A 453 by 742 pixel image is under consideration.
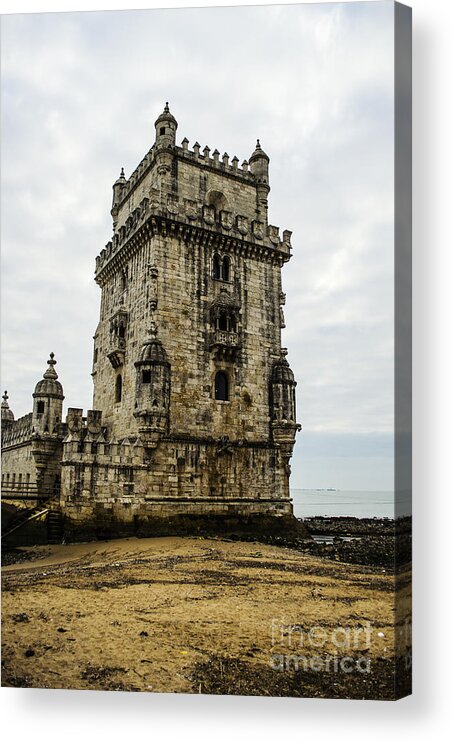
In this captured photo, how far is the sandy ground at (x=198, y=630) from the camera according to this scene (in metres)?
8.77

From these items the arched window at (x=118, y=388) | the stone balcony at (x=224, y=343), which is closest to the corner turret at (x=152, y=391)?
the stone balcony at (x=224, y=343)

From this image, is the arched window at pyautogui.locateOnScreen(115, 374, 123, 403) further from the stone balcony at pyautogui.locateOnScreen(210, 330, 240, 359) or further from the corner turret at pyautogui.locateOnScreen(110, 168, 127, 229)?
the corner turret at pyautogui.locateOnScreen(110, 168, 127, 229)

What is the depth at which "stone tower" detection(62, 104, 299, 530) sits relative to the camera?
17969 mm

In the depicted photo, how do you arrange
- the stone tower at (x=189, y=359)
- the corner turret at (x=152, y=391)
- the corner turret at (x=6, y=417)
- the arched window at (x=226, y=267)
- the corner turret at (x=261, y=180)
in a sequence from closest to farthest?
the stone tower at (x=189, y=359) → the corner turret at (x=152, y=391) → the arched window at (x=226, y=267) → the corner turret at (x=261, y=180) → the corner turret at (x=6, y=417)

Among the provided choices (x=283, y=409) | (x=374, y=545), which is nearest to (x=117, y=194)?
(x=283, y=409)

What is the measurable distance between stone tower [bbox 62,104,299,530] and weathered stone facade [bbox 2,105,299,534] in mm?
39

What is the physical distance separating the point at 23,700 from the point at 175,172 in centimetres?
1724

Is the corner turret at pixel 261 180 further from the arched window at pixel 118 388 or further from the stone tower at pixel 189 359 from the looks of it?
the arched window at pixel 118 388

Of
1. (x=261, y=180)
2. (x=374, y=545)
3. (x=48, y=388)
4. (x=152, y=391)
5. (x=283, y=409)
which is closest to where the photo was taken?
(x=374, y=545)

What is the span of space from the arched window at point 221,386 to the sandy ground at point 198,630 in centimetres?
873

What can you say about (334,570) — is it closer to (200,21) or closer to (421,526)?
(421,526)

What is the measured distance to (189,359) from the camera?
19719 millimetres

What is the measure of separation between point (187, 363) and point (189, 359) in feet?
0.52

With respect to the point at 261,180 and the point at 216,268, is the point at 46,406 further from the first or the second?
the point at 261,180
